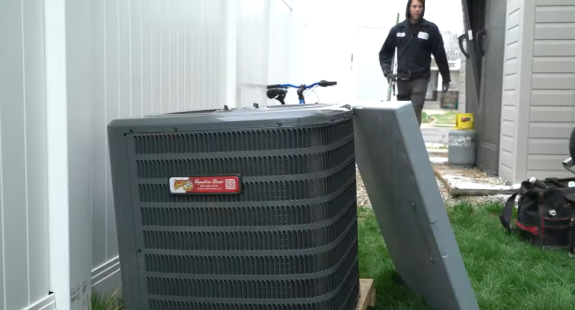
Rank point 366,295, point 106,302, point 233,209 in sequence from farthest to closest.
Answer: point 366,295 < point 106,302 < point 233,209

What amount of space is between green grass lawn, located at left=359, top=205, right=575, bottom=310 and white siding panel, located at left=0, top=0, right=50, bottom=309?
156 cm

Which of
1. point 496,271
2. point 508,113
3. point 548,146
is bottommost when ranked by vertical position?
point 496,271

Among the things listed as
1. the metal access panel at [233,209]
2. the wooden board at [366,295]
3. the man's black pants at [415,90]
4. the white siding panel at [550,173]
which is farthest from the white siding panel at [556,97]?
the metal access panel at [233,209]

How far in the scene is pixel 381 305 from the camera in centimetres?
272

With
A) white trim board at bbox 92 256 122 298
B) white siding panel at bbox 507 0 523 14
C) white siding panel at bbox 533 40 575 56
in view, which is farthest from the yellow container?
white trim board at bbox 92 256 122 298

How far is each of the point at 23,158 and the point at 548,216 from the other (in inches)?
119

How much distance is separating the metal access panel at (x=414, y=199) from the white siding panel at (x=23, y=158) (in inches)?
46.2

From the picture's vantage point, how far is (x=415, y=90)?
6.41 metres

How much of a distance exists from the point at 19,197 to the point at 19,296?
1.04 feet

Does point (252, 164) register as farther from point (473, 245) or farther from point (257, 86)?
point (257, 86)

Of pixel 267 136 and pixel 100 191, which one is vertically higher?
pixel 267 136

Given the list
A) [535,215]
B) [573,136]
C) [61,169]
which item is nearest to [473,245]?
[535,215]

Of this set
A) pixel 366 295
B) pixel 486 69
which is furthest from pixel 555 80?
pixel 366 295

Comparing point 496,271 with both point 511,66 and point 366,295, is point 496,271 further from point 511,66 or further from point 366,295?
point 511,66
